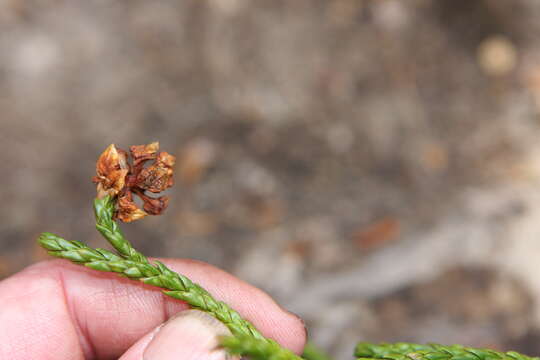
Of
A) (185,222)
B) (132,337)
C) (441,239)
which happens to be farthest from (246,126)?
(132,337)

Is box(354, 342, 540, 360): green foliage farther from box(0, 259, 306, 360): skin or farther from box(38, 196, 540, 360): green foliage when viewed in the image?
box(0, 259, 306, 360): skin

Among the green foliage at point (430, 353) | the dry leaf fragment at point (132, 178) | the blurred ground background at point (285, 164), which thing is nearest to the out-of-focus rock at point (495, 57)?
the blurred ground background at point (285, 164)

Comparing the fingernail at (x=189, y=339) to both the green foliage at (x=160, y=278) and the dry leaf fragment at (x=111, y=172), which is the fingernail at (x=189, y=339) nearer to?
the green foliage at (x=160, y=278)

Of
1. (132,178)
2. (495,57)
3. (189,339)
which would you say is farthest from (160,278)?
(495,57)

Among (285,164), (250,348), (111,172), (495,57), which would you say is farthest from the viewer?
(495,57)

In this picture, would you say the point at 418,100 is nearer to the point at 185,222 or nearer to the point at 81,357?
the point at 185,222

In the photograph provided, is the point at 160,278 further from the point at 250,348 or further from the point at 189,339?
the point at 250,348
